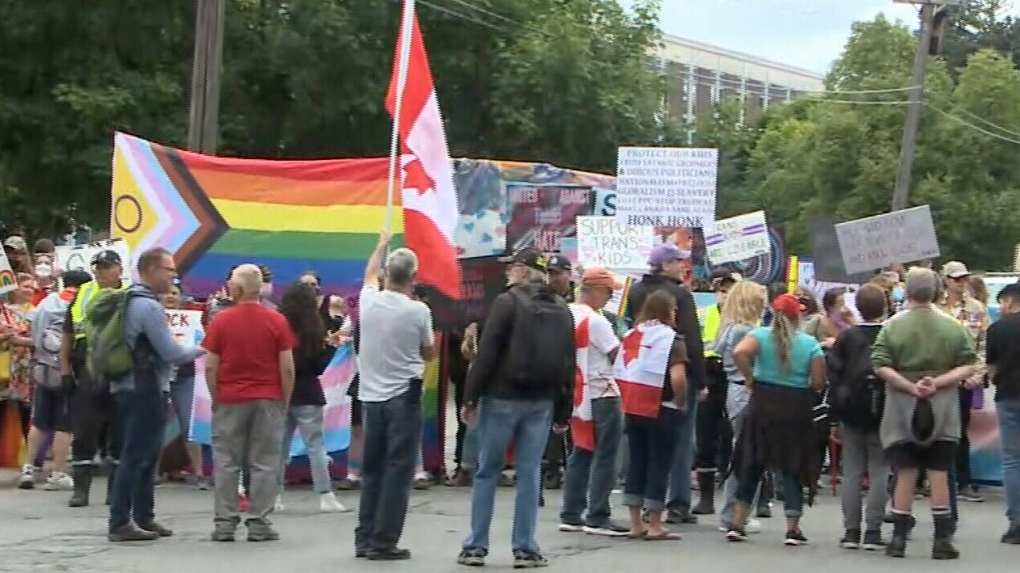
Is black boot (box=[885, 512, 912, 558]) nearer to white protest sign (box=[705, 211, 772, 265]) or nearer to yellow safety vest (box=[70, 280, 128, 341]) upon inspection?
yellow safety vest (box=[70, 280, 128, 341])

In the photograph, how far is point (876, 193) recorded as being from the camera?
4519 centimetres

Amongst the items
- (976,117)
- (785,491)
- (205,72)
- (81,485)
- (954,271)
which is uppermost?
(976,117)

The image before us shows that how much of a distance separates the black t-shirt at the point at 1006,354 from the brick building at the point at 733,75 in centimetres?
9102

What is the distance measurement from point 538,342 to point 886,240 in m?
9.14

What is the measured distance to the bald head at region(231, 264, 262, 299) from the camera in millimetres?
10289

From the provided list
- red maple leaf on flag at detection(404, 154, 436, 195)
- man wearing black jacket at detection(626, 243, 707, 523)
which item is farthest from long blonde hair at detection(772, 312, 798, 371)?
red maple leaf on flag at detection(404, 154, 436, 195)

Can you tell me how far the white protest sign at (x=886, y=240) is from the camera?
58.5 feet

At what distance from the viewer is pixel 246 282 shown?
33.8 feet

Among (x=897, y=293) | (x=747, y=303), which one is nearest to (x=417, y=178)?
(x=747, y=303)

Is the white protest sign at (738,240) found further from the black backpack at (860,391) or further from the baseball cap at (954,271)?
the black backpack at (860,391)

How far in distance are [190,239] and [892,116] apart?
1405 inches

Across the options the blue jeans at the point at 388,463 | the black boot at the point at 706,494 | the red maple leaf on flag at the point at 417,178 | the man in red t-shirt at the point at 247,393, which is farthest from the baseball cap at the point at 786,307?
the man in red t-shirt at the point at 247,393

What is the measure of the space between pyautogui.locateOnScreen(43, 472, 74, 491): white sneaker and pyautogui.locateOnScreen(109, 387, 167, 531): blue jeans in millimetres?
2905

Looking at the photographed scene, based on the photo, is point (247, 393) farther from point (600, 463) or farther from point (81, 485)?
point (81, 485)
